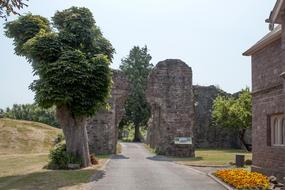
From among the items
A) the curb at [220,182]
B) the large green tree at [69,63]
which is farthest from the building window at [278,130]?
the large green tree at [69,63]

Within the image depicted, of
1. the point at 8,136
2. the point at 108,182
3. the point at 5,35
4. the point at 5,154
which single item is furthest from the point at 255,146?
the point at 8,136

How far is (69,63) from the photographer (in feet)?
68.5

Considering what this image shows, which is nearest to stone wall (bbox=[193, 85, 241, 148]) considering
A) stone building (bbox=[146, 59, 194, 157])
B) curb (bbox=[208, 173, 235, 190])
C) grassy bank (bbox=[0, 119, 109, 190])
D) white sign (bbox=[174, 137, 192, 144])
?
stone building (bbox=[146, 59, 194, 157])

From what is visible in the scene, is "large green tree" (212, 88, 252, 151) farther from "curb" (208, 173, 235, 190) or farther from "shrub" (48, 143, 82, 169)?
"curb" (208, 173, 235, 190)

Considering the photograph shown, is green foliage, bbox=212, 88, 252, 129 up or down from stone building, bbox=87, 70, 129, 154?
up

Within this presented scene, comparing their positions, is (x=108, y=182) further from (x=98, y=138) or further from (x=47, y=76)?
(x=98, y=138)

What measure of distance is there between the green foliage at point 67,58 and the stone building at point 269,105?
23.6 ft

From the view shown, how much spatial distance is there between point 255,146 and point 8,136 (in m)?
25.6

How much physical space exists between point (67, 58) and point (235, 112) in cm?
2282

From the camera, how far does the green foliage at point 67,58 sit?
818 inches

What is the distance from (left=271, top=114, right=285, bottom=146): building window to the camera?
17.8 m

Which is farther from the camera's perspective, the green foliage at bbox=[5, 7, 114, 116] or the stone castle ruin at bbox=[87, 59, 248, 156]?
the stone castle ruin at bbox=[87, 59, 248, 156]

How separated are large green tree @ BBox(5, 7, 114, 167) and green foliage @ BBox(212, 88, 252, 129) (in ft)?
63.8

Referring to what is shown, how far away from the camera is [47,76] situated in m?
21.0
